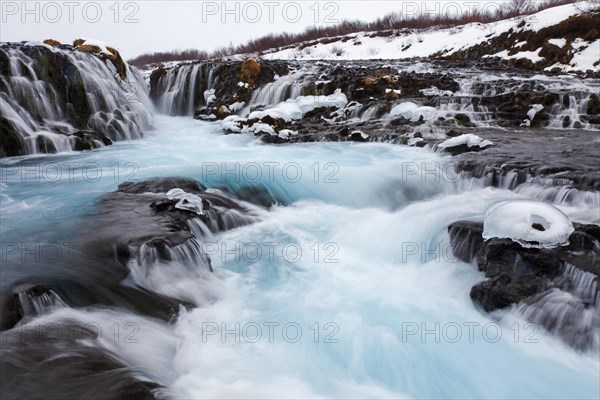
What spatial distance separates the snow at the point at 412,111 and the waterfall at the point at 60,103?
7362 mm

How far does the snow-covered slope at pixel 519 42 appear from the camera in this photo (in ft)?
53.4

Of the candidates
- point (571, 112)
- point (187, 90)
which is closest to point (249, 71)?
point (187, 90)

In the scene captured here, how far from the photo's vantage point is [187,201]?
16.8 feet

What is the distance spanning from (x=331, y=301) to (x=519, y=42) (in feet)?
68.9

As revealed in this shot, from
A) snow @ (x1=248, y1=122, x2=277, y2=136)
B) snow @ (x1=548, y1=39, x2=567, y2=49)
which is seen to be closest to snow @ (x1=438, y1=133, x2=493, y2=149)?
snow @ (x1=248, y1=122, x2=277, y2=136)

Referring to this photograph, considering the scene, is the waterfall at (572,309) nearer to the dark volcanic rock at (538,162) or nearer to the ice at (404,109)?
the dark volcanic rock at (538,162)

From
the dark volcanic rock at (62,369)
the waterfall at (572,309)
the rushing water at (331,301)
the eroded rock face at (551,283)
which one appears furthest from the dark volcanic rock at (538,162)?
the dark volcanic rock at (62,369)

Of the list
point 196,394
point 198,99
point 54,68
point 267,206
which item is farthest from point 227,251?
point 198,99

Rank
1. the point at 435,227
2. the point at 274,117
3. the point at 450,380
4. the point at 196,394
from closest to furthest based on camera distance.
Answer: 1. the point at 196,394
2. the point at 450,380
3. the point at 435,227
4. the point at 274,117

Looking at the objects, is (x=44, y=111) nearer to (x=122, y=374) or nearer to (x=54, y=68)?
(x=54, y=68)

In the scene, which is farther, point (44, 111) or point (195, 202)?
point (44, 111)

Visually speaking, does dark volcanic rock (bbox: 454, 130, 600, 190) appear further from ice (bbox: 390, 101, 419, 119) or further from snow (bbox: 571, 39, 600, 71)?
snow (bbox: 571, 39, 600, 71)

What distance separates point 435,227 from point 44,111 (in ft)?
30.9

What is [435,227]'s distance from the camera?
5160 millimetres
